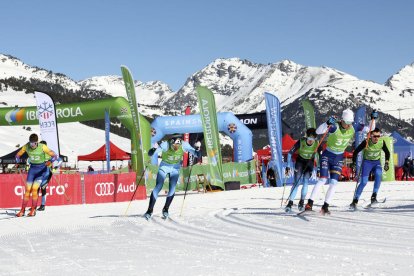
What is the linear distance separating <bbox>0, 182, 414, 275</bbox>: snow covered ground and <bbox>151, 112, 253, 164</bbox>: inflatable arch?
50.1 feet

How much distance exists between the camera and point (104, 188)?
15.9 meters

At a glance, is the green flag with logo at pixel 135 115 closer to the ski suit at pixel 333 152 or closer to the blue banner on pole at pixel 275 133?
the blue banner on pole at pixel 275 133

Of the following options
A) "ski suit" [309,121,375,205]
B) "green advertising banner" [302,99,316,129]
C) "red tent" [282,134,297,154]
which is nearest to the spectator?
"green advertising banner" [302,99,316,129]

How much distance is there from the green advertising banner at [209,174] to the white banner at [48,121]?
3.54 meters

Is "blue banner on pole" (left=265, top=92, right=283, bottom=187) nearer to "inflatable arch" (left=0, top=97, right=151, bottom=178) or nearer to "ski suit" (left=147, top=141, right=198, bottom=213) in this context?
"inflatable arch" (left=0, top=97, right=151, bottom=178)

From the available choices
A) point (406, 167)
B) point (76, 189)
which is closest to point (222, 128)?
point (406, 167)

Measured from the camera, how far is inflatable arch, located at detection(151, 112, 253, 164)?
2542 centimetres

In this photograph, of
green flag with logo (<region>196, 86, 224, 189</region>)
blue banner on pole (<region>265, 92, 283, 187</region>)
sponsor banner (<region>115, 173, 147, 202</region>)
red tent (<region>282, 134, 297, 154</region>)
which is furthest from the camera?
red tent (<region>282, 134, 297, 154</region>)

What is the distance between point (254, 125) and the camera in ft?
106

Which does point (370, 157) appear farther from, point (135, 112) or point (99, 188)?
point (135, 112)

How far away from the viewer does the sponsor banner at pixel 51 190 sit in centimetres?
1407

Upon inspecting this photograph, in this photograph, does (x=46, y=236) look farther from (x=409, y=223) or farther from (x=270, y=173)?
(x=270, y=173)

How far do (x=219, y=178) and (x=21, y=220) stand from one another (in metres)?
11.3

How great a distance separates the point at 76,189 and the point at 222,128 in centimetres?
1179
